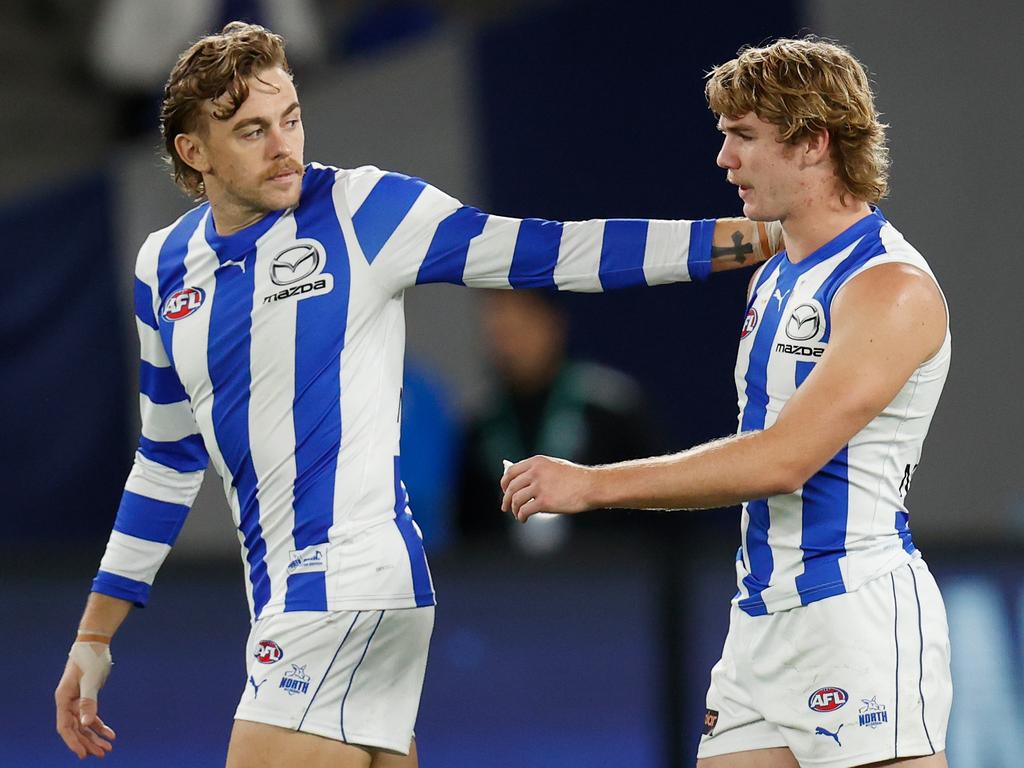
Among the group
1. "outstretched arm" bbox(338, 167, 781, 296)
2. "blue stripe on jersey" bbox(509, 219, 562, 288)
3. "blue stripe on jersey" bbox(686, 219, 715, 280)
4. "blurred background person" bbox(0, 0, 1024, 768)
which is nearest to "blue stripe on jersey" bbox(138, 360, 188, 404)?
"outstretched arm" bbox(338, 167, 781, 296)

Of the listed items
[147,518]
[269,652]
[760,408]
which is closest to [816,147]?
[760,408]

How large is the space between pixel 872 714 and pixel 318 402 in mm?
1219

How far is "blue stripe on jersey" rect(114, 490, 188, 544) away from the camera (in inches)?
137

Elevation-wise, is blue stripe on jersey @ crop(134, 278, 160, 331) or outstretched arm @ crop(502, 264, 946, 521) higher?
blue stripe on jersey @ crop(134, 278, 160, 331)

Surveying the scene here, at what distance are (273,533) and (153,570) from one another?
451 millimetres

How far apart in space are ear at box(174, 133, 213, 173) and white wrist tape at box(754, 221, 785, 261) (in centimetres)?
111

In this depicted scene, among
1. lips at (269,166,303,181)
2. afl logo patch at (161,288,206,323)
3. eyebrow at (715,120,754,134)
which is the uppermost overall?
eyebrow at (715,120,754,134)

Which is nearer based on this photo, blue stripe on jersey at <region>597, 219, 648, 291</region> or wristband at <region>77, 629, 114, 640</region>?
blue stripe on jersey at <region>597, 219, 648, 291</region>

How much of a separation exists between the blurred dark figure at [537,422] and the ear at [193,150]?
7.67ft

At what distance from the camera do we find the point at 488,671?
16.0ft

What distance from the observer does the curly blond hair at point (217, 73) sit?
10.3 feet

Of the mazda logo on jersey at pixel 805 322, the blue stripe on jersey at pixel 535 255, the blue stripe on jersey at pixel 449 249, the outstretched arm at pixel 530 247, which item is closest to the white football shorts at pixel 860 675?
the mazda logo on jersey at pixel 805 322

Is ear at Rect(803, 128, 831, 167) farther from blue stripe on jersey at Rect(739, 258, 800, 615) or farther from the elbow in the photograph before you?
the elbow

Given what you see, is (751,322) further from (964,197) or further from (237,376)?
(964,197)
